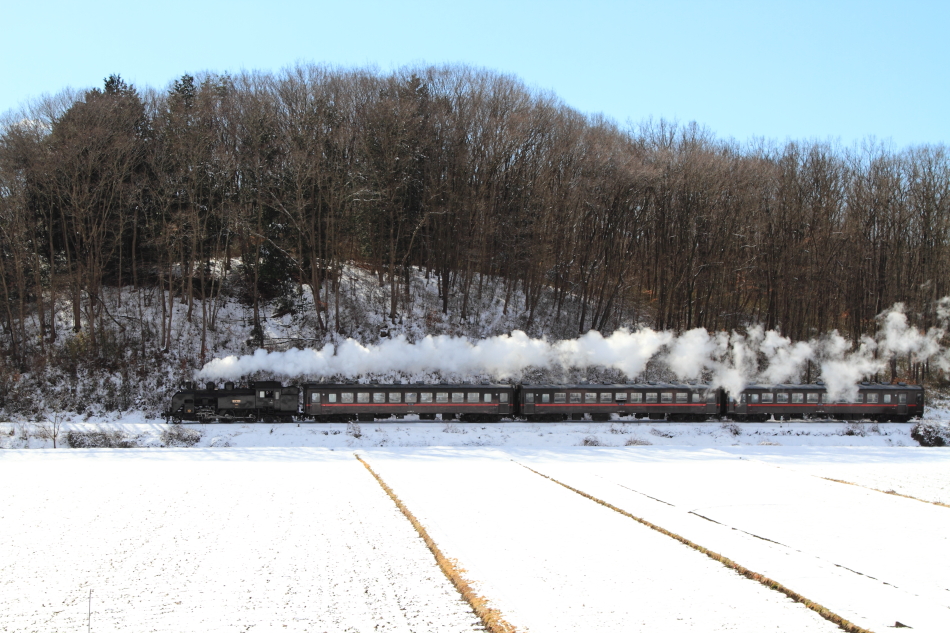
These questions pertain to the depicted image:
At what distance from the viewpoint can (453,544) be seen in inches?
557

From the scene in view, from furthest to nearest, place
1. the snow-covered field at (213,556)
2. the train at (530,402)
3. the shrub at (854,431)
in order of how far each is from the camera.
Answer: the shrub at (854,431)
the train at (530,402)
the snow-covered field at (213,556)

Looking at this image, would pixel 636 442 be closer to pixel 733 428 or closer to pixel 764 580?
pixel 733 428

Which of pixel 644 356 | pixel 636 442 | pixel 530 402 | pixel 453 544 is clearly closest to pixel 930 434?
pixel 644 356

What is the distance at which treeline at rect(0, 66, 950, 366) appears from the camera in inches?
1622

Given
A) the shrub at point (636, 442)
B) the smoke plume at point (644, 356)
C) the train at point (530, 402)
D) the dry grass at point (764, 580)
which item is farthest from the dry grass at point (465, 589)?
the smoke plume at point (644, 356)

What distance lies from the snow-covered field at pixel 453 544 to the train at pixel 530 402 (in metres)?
6.90

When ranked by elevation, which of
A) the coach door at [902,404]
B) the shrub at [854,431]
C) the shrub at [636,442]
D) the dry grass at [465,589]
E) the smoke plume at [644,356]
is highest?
the smoke plume at [644,356]

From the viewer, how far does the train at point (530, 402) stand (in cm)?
3334

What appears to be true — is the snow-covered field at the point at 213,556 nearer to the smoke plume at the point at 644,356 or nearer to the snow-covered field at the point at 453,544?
the snow-covered field at the point at 453,544

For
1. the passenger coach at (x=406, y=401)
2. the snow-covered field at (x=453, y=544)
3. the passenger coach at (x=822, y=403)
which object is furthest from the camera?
the passenger coach at (x=822, y=403)

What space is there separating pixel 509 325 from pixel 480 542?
35.5m

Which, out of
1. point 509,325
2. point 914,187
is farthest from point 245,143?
point 914,187

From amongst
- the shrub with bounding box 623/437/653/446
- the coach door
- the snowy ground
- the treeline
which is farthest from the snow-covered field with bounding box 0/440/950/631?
the treeline

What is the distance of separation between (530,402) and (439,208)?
18.9 meters
